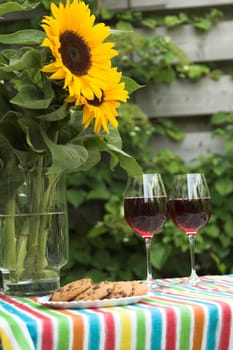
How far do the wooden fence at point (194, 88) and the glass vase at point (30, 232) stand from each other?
1518 mm

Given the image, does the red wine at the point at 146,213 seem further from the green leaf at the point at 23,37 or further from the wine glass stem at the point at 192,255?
the green leaf at the point at 23,37

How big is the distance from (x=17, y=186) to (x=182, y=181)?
31 cm

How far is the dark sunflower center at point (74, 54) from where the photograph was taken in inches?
44.4

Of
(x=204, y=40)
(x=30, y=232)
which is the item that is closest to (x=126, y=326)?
(x=30, y=232)

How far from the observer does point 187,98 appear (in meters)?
2.71

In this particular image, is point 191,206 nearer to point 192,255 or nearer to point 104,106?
point 192,255

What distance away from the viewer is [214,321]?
3.32 feet

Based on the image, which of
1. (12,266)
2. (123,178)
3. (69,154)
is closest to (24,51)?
(69,154)

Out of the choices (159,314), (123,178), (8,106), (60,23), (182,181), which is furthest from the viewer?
(123,178)

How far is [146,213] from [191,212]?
0.10 m

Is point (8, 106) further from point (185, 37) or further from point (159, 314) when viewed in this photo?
point (185, 37)

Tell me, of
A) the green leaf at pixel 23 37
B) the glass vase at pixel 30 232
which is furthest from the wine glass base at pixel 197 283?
the green leaf at pixel 23 37

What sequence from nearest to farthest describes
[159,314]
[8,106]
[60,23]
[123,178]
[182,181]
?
[159,314]
[60,23]
[8,106]
[182,181]
[123,178]

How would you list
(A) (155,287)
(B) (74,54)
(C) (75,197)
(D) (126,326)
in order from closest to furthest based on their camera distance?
(D) (126,326) < (B) (74,54) < (A) (155,287) < (C) (75,197)
